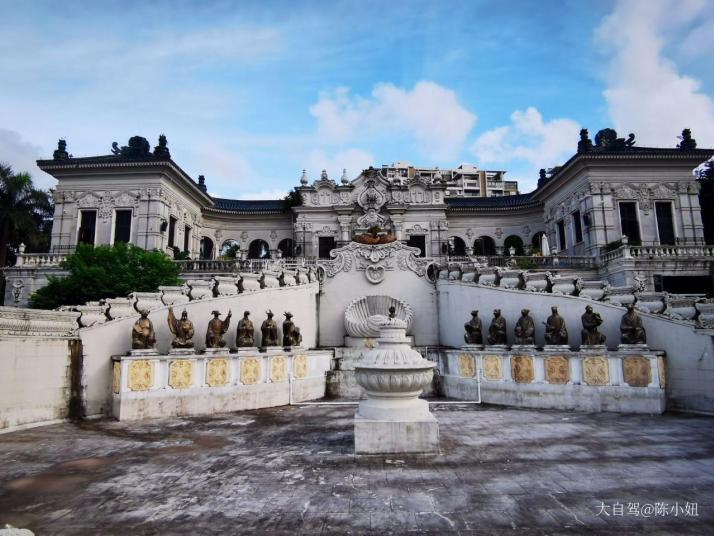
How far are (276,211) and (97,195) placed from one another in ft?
44.6

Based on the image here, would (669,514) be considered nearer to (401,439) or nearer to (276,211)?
(401,439)

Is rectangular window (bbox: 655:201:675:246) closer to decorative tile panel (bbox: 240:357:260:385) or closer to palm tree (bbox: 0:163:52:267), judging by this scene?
decorative tile panel (bbox: 240:357:260:385)

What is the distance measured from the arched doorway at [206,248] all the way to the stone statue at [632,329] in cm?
3459

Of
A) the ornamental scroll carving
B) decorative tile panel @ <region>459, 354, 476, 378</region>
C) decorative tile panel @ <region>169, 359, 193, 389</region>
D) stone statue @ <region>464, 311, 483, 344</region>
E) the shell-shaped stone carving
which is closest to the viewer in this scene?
decorative tile panel @ <region>169, 359, 193, 389</region>

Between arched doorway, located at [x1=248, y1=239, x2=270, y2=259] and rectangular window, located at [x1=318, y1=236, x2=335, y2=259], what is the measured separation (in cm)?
662

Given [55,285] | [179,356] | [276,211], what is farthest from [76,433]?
[276,211]

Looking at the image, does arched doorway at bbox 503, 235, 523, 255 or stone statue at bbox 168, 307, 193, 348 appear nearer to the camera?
stone statue at bbox 168, 307, 193, 348

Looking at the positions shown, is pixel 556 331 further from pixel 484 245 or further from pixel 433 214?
pixel 484 245

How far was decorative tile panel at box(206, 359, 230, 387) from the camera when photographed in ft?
34.4

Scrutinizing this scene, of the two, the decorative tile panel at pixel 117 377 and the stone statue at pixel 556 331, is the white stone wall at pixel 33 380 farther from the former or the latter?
the stone statue at pixel 556 331

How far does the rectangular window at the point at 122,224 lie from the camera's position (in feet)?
101

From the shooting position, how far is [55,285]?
20031 mm

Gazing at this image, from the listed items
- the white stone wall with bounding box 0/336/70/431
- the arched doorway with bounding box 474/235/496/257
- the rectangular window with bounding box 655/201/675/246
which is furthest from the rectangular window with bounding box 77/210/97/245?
the rectangular window with bounding box 655/201/675/246

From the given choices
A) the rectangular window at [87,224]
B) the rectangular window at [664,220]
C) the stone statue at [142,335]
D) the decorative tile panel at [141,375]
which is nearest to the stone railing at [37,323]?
the stone statue at [142,335]
